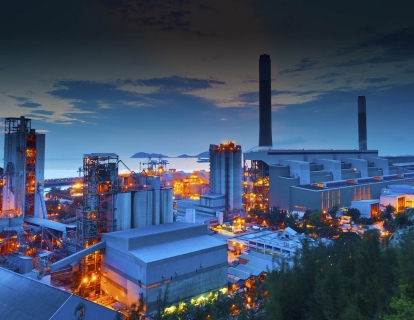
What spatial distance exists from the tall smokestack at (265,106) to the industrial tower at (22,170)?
29523 millimetres

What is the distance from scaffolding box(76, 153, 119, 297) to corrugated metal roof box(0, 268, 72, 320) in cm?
484

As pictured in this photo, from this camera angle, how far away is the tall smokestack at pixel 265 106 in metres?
43.7

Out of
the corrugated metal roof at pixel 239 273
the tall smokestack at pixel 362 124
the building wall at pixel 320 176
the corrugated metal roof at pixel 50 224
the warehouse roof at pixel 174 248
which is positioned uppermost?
the tall smokestack at pixel 362 124

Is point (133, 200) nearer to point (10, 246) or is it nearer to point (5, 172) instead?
point (10, 246)

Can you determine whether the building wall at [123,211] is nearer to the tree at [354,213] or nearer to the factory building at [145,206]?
the factory building at [145,206]

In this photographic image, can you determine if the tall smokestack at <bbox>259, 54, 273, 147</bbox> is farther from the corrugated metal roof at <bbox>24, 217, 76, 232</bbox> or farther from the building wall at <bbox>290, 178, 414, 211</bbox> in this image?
the corrugated metal roof at <bbox>24, 217, 76, 232</bbox>

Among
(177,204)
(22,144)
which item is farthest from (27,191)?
(177,204)

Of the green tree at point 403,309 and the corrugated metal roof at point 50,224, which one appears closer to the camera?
the green tree at point 403,309

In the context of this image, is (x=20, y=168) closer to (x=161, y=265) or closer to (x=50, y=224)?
(x=50, y=224)

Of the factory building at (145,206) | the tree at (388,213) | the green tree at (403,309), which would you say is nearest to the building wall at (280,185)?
the tree at (388,213)

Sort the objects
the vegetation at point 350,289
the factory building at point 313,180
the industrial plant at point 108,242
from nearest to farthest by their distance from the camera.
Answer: the vegetation at point 350,289, the industrial plant at point 108,242, the factory building at point 313,180

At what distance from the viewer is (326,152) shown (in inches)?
1702

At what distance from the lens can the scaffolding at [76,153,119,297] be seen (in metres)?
15.2

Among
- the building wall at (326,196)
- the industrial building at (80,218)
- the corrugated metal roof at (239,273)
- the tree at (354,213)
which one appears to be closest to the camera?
the industrial building at (80,218)
